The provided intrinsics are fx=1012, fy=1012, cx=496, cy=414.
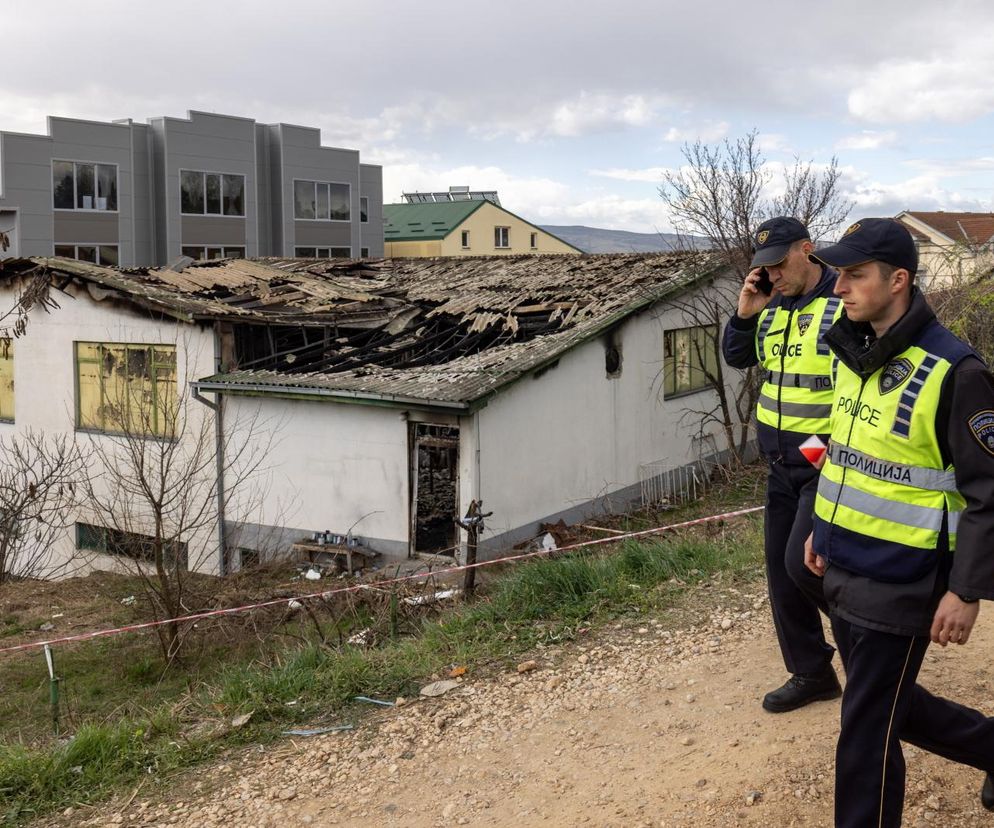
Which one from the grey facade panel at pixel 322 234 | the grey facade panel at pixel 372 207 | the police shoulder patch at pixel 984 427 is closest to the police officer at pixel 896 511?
the police shoulder patch at pixel 984 427

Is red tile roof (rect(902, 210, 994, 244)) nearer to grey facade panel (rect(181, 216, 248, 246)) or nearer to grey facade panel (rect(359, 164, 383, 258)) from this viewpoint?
grey facade panel (rect(359, 164, 383, 258))

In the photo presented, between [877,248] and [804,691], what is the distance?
2159 mm

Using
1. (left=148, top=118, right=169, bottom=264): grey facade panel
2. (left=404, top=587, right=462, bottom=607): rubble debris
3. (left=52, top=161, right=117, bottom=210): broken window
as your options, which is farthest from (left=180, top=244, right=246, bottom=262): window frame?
(left=404, top=587, right=462, bottom=607): rubble debris

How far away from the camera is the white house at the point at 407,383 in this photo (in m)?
13.0

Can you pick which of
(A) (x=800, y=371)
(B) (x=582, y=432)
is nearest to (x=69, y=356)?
(B) (x=582, y=432)

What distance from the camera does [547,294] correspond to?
54.2ft

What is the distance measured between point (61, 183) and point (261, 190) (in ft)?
30.8

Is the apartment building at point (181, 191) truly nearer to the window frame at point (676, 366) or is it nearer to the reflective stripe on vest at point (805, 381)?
the window frame at point (676, 366)

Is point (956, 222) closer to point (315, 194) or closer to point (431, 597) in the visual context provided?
point (315, 194)

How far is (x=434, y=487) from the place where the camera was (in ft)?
43.0

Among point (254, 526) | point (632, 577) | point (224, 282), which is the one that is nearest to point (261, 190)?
point (224, 282)

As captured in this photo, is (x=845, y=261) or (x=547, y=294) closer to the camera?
(x=845, y=261)

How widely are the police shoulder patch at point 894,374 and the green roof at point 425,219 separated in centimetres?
5129

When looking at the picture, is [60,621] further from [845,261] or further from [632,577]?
[845,261]
